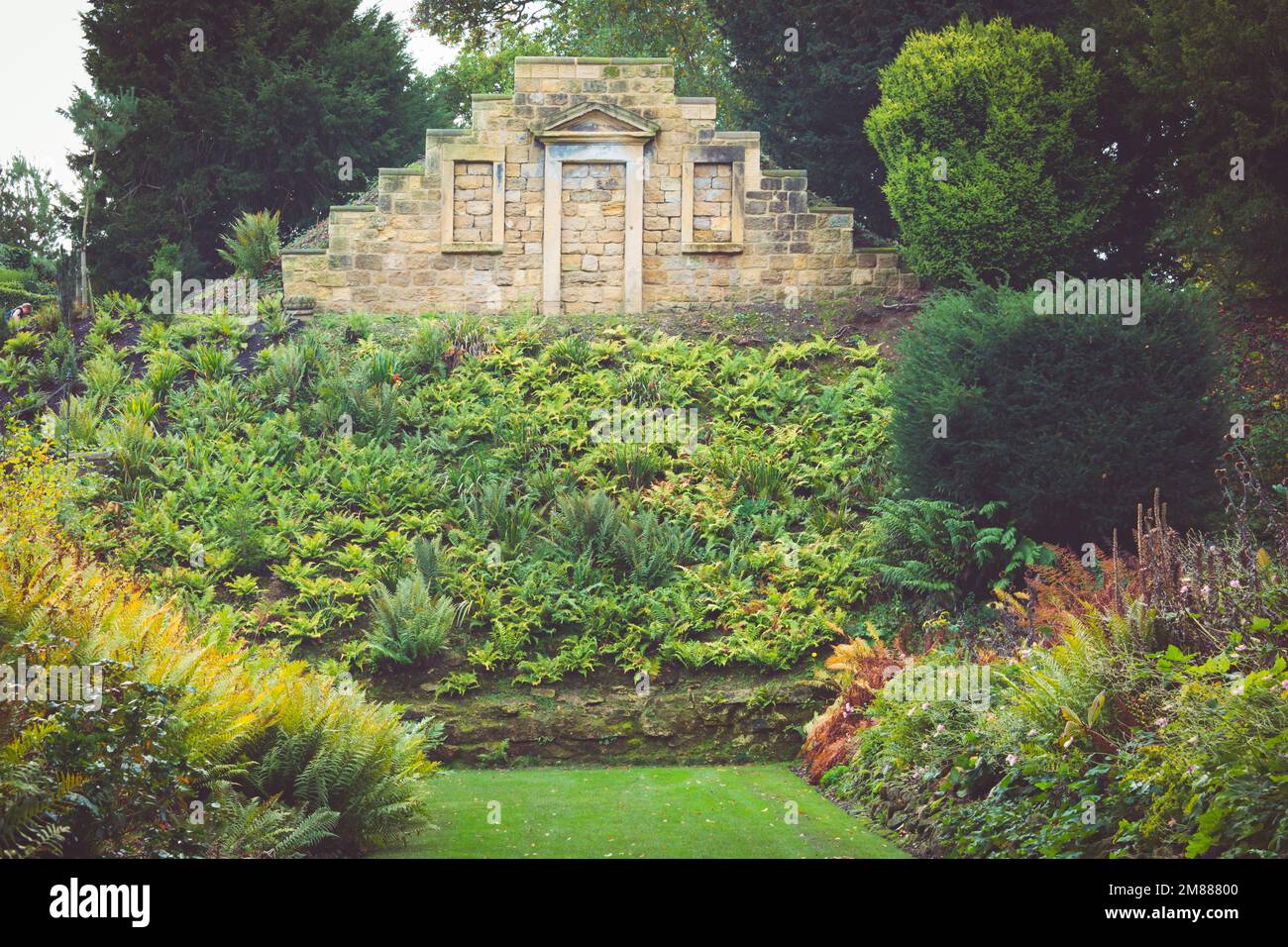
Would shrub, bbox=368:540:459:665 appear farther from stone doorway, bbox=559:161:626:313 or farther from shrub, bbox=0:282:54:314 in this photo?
shrub, bbox=0:282:54:314

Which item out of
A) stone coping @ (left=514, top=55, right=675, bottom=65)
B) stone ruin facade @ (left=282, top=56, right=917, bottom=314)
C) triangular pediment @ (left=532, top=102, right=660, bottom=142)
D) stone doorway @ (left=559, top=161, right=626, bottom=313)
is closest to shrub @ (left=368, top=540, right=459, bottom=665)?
stone ruin facade @ (left=282, top=56, right=917, bottom=314)

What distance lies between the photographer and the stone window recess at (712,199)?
65.6 feet

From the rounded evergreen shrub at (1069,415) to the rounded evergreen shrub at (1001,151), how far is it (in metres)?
5.26

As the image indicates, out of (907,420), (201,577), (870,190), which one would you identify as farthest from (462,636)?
(870,190)

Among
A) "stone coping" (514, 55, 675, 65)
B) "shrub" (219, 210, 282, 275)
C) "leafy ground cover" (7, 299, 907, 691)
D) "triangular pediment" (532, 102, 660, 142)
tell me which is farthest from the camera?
"shrub" (219, 210, 282, 275)

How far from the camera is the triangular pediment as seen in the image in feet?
64.6

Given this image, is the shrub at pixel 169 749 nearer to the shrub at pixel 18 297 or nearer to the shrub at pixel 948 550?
the shrub at pixel 948 550

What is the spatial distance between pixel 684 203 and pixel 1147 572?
502 inches

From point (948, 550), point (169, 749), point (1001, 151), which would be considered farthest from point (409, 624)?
point (1001, 151)

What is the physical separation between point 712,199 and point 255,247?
7.20 m

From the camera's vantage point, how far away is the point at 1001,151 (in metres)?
18.6

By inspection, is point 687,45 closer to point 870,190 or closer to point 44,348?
point 870,190

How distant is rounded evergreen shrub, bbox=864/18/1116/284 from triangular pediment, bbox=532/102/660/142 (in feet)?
12.2

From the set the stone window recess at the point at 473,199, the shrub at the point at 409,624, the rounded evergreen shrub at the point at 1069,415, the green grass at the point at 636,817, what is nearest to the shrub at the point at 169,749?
the green grass at the point at 636,817
